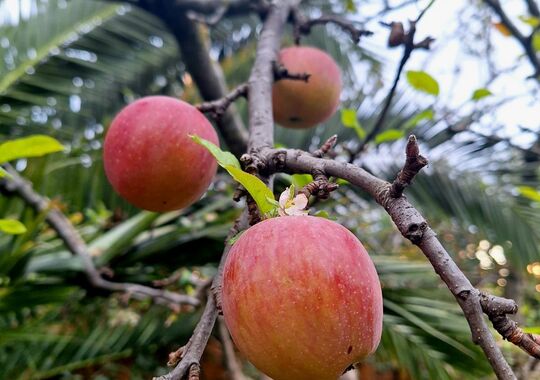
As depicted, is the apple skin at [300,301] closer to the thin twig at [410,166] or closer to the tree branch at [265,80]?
the thin twig at [410,166]

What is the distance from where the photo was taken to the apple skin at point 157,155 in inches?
34.3

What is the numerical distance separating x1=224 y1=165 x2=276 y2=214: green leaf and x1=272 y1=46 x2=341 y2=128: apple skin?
27.3 inches

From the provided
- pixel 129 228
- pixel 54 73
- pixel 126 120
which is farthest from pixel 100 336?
pixel 54 73

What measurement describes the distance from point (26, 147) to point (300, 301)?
1.90 feet

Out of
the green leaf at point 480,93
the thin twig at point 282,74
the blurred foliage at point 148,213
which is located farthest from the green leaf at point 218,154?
the green leaf at point 480,93

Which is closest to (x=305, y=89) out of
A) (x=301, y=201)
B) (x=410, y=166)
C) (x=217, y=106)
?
(x=217, y=106)

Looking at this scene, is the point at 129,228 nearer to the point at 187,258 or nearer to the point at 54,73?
the point at 187,258

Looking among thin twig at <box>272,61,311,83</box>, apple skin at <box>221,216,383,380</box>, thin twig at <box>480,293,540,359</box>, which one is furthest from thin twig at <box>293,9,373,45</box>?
thin twig at <box>480,293,540,359</box>

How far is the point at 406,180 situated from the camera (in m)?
0.51

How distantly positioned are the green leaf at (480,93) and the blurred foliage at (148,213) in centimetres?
15

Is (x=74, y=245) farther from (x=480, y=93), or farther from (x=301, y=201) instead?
(x=480, y=93)

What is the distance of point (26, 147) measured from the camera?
0.87 metres

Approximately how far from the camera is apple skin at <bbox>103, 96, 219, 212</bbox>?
0.87 metres

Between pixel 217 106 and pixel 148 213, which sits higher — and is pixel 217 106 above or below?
above
